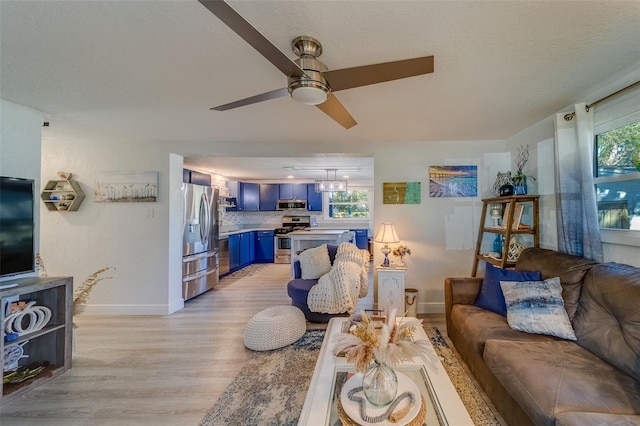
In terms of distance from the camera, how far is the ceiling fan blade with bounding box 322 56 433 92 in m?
1.26

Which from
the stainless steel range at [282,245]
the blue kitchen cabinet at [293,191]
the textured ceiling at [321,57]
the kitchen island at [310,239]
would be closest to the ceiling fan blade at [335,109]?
the textured ceiling at [321,57]

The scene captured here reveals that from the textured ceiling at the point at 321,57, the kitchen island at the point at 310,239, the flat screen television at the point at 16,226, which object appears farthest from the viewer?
the kitchen island at the point at 310,239

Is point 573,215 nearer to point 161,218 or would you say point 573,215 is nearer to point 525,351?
point 525,351

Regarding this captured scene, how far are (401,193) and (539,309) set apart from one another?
2008 mm

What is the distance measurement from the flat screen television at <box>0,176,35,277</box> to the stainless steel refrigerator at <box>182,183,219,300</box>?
1.70 metres

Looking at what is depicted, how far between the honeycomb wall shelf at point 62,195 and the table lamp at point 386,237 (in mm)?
3822

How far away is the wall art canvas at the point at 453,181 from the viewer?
3594mm

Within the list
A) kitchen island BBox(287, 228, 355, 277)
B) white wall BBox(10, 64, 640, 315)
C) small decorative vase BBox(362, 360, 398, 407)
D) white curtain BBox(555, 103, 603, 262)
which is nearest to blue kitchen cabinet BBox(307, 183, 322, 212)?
kitchen island BBox(287, 228, 355, 277)

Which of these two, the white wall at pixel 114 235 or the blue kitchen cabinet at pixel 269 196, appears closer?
the white wall at pixel 114 235

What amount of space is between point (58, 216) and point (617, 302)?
5.50 metres

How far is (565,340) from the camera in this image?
1822mm

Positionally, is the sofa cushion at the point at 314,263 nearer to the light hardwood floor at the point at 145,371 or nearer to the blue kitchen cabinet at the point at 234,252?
the light hardwood floor at the point at 145,371

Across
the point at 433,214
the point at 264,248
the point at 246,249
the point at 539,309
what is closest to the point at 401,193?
the point at 433,214

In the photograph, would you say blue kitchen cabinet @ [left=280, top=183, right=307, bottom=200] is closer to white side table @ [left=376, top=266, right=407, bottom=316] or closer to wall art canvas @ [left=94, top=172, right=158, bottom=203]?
wall art canvas @ [left=94, top=172, right=158, bottom=203]
